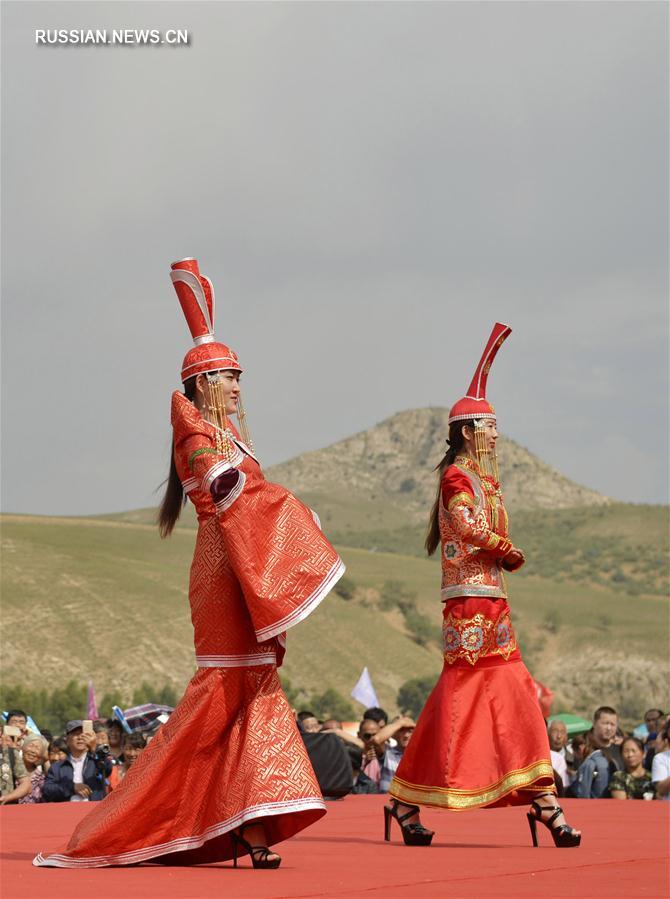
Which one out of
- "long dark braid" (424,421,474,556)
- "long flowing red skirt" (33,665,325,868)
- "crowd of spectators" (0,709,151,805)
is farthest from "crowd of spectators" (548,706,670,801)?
"long flowing red skirt" (33,665,325,868)

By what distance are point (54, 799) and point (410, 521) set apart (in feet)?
554

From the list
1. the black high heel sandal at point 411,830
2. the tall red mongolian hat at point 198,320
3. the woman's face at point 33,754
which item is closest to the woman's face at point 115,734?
the woman's face at point 33,754

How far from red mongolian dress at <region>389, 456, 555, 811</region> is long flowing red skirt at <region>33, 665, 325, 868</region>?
1138mm

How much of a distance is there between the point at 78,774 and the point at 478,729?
18.7ft

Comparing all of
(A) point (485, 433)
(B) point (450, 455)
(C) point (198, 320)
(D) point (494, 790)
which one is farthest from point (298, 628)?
(C) point (198, 320)

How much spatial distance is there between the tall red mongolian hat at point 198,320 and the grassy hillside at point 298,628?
197ft

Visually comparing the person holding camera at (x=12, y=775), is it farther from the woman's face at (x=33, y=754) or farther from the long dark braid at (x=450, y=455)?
the long dark braid at (x=450, y=455)

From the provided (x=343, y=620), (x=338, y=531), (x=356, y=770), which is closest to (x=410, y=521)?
(x=338, y=531)

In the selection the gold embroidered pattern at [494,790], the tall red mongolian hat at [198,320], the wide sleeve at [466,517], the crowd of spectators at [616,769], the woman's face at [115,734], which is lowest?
the crowd of spectators at [616,769]

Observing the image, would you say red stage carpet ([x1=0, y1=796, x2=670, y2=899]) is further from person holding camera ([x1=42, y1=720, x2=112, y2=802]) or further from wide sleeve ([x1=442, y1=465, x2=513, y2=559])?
person holding camera ([x1=42, y1=720, x2=112, y2=802])

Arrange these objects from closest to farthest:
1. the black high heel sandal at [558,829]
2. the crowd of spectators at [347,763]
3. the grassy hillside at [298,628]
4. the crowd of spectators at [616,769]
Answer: the black high heel sandal at [558,829], the crowd of spectators at [347,763], the crowd of spectators at [616,769], the grassy hillside at [298,628]

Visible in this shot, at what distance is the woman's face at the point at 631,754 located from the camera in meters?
11.8

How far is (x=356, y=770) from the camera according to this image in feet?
42.1

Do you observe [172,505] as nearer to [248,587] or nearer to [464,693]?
[248,587]
